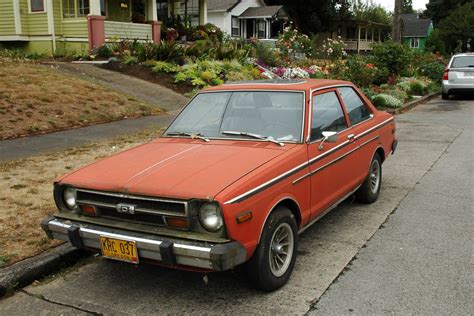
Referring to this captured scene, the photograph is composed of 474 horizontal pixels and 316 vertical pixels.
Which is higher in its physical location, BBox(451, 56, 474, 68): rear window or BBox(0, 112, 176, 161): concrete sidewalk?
BBox(451, 56, 474, 68): rear window

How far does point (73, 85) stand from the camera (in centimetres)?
1293

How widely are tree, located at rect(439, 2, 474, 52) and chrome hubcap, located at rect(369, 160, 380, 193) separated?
4932cm

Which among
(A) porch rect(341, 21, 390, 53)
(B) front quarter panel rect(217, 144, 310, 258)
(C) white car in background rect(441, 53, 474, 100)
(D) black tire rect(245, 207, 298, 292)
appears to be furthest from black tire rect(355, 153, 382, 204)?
(A) porch rect(341, 21, 390, 53)

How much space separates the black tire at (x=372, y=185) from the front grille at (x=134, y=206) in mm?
2974

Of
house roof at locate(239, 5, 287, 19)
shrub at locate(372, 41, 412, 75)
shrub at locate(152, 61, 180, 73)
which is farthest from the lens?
house roof at locate(239, 5, 287, 19)

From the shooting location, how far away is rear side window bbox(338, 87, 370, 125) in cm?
555

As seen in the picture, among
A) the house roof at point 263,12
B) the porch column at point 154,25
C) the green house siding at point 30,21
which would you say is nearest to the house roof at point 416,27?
the house roof at point 263,12

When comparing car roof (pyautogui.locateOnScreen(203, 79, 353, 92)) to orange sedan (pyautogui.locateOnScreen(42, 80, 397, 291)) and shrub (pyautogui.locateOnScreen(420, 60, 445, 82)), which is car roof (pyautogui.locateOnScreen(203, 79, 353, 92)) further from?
shrub (pyautogui.locateOnScreen(420, 60, 445, 82))

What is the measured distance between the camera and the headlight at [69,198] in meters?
4.01

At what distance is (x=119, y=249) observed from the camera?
142 inches

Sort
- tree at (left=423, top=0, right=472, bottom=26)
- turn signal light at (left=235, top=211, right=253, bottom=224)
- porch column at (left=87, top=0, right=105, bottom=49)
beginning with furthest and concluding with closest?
tree at (left=423, top=0, right=472, bottom=26) → porch column at (left=87, top=0, right=105, bottom=49) → turn signal light at (left=235, top=211, right=253, bottom=224)

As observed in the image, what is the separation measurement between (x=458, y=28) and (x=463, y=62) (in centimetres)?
3746

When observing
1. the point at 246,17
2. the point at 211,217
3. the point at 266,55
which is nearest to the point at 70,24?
the point at 266,55

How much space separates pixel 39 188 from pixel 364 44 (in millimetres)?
56345
